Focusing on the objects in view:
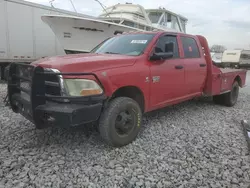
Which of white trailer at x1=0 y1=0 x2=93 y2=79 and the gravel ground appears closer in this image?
the gravel ground

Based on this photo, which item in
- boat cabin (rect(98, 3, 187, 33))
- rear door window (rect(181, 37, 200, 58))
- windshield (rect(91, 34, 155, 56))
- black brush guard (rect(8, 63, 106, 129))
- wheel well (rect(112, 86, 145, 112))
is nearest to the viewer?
black brush guard (rect(8, 63, 106, 129))

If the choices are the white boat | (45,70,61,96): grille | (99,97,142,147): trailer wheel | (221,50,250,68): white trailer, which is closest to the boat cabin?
the white boat

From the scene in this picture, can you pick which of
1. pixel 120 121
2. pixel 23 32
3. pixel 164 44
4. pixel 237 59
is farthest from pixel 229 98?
pixel 237 59

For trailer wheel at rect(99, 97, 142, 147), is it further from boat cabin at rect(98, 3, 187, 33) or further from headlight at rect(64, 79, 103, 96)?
boat cabin at rect(98, 3, 187, 33)

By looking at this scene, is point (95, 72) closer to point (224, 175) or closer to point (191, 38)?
point (224, 175)

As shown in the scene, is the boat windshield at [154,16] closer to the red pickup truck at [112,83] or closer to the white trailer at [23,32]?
the white trailer at [23,32]

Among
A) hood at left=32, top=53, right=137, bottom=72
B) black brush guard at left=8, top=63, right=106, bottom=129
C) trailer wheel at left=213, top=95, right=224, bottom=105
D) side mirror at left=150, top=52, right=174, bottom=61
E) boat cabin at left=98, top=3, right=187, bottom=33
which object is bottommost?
trailer wheel at left=213, top=95, right=224, bottom=105

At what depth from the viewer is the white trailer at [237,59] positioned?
2483 centimetres

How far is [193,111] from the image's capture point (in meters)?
5.98

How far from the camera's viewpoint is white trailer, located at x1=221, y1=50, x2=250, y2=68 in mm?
24828

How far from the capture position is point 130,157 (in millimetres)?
3383

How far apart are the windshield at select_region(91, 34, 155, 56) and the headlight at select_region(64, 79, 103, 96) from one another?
1279 mm

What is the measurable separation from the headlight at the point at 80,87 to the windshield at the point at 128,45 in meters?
1.28

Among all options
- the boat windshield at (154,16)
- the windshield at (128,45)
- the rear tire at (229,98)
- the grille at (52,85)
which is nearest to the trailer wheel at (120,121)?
the grille at (52,85)
